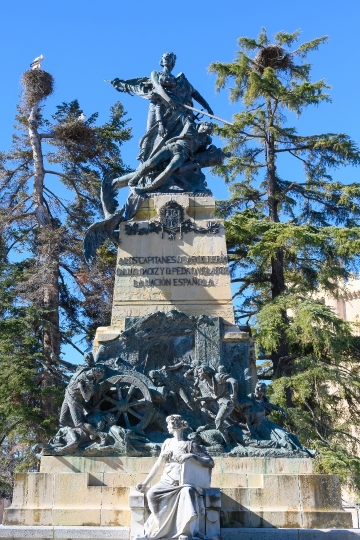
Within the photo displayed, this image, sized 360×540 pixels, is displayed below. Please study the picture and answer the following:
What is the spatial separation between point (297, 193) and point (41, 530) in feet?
53.3

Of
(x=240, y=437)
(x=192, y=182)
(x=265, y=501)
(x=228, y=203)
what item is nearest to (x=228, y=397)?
(x=240, y=437)

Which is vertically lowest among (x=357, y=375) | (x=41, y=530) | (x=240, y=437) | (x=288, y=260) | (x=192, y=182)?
(x=41, y=530)

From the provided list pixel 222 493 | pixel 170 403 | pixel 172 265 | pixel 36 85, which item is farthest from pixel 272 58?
pixel 222 493

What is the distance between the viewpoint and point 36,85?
24656mm

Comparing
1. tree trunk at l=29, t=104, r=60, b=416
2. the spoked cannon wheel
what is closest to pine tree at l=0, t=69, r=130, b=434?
tree trunk at l=29, t=104, r=60, b=416

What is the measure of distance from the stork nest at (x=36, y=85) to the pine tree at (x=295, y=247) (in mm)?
5888

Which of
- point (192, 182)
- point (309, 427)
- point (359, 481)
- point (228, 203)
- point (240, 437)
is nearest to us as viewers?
point (240, 437)

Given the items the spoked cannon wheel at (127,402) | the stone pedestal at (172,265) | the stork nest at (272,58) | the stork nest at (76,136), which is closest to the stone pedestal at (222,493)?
the spoked cannon wheel at (127,402)

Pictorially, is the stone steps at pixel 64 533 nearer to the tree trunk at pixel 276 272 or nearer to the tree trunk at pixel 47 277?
the tree trunk at pixel 47 277

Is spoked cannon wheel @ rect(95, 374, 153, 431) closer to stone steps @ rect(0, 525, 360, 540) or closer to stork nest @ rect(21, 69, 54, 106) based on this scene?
stone steps @ rect(0, 525, 360, 540)

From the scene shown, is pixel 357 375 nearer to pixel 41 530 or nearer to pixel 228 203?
pixel 228 203

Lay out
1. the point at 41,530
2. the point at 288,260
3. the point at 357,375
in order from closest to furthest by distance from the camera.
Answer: the point at 41,530 → the point at 357,375 → the point at 288,260

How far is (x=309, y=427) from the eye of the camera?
17578mm

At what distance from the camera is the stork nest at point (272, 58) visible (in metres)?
23.6
